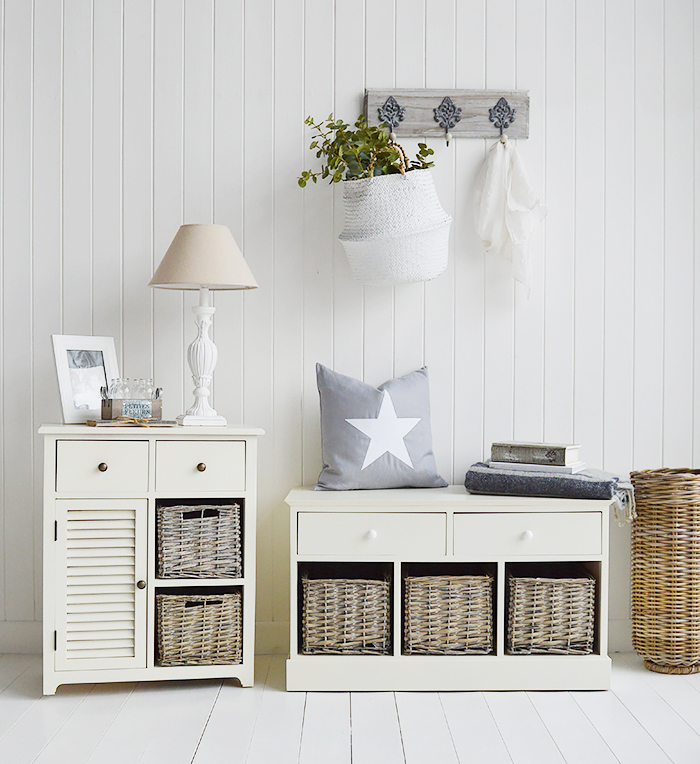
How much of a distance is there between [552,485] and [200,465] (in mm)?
1038

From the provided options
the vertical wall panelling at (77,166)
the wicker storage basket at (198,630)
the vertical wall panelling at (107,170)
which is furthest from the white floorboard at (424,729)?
the vertical wall panelling at (77,166)


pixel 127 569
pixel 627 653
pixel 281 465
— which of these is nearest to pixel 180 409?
pixel 281 465

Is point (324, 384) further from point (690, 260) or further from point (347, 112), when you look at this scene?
point (690, 260)

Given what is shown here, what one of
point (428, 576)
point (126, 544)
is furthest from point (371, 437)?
point (126, 544)

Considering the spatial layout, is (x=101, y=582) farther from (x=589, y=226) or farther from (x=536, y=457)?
(x=589, y=226)

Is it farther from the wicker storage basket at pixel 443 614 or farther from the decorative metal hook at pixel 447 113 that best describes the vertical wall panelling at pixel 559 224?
the wicker storage basket at pixel 443 614

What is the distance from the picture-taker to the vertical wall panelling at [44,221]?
2.58 meters

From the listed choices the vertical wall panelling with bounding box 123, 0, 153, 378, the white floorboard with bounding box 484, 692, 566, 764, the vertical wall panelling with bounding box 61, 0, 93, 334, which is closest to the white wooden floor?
the white floorboard with bounding box 484, 692, 566, 764

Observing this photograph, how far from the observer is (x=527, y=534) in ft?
7.44

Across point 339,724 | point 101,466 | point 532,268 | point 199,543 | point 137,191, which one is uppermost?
point 137,191

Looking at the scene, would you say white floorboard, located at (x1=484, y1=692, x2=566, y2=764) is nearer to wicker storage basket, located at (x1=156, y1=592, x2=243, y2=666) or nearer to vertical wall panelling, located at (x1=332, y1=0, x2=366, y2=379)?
wicker storage basket, located at (x1=156, y1=592, x2=243, y2=666)

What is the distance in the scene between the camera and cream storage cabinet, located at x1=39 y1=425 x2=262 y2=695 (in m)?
2.19

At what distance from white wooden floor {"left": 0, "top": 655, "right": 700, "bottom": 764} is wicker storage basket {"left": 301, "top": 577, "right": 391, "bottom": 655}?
137mm

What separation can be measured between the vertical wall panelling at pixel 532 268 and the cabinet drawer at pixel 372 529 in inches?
22.9
